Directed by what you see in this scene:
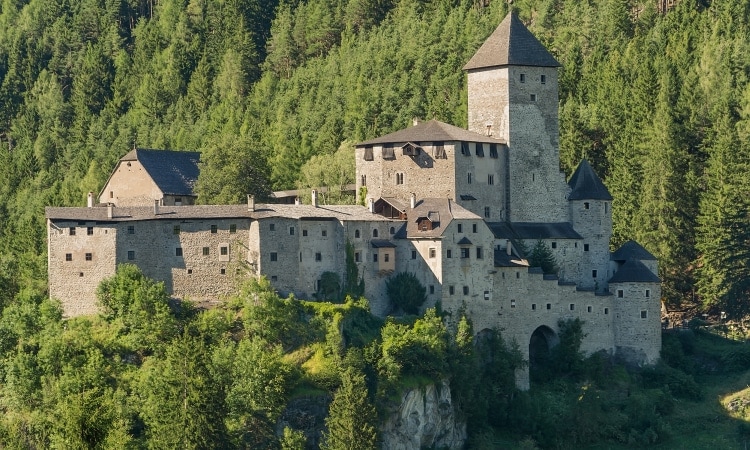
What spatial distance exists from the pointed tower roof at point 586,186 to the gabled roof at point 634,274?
12.8 feet

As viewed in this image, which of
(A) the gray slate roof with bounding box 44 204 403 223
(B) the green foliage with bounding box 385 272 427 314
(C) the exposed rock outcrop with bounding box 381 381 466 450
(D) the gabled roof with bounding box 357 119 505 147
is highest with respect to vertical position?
(D) the gabled roof with bounding box 357 119 505 147

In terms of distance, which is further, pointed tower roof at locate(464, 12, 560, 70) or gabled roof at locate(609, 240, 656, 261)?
pointed tower roof at locate(464, 12, 560, 70)

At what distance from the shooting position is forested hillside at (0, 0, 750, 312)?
89.1m

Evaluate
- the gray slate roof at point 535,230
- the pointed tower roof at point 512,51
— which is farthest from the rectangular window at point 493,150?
the pointed tower roof at point 512,51

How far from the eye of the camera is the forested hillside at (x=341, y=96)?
292 ft

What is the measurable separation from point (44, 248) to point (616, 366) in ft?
112

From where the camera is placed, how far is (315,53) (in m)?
136

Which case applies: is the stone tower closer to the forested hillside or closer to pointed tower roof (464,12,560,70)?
pointed tower roof (464,12,560,70)

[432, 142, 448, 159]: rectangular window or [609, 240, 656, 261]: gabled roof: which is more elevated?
[432, 142, 448, 159]: rectangular window

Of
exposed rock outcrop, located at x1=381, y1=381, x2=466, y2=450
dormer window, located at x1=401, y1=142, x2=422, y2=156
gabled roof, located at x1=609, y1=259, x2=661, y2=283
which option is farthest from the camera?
gabled roof, located at x1=609, y1=259, x2=661, y2=283

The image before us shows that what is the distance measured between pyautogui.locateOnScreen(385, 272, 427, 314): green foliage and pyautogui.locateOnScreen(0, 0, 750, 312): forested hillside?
43.4 feet

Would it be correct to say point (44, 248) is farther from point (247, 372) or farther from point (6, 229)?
point (247, 372)

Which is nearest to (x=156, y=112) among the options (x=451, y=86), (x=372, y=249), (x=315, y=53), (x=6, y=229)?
(x=315, y=53)

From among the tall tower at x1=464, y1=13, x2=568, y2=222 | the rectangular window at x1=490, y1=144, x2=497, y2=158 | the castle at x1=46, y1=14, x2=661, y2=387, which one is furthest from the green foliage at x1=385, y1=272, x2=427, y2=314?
the rectangular window at x1=490, y1=144, x2=497, y2=158
